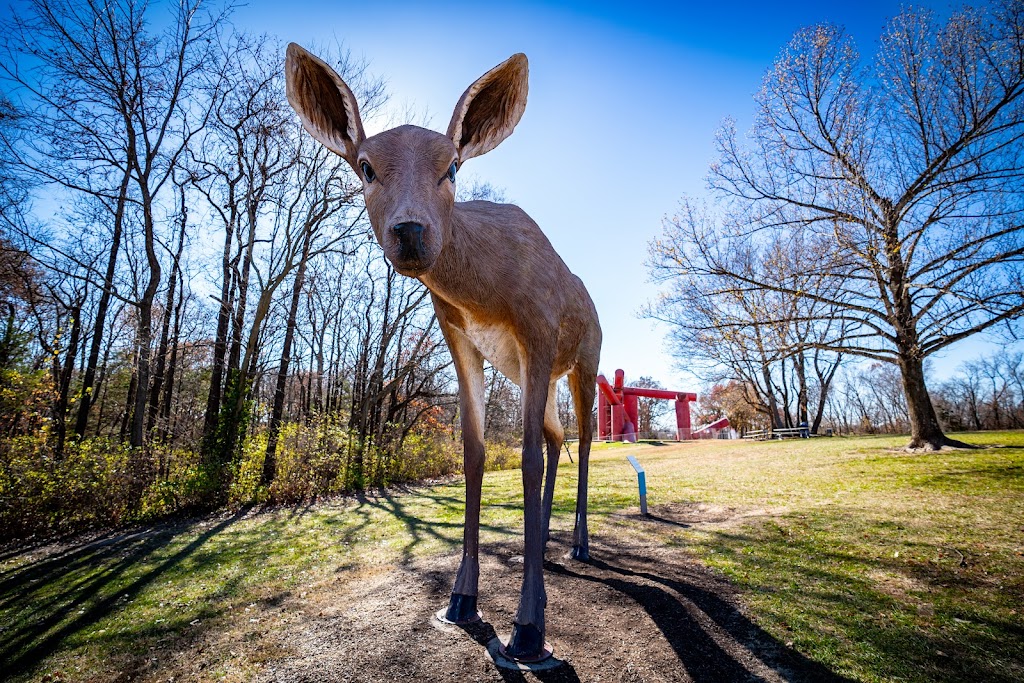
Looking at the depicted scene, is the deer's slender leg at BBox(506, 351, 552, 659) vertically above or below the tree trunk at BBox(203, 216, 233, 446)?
below

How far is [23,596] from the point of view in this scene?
5.01 metres

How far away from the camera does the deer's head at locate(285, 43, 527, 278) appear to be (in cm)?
221

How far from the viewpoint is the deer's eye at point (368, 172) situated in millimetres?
2553

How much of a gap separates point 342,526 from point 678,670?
668cm

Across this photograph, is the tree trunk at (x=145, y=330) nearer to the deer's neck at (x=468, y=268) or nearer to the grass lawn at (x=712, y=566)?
the grass lawn at (x=712, y=566)

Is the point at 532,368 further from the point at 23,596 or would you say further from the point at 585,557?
the point at 23,596

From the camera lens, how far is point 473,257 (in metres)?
2.99

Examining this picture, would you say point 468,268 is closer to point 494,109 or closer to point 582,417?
point 494,109

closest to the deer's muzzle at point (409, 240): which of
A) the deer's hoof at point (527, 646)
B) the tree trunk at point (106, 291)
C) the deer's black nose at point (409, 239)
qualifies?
the deer's black nose at point (409, 239)

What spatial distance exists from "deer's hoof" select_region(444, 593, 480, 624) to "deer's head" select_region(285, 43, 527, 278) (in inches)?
95.5

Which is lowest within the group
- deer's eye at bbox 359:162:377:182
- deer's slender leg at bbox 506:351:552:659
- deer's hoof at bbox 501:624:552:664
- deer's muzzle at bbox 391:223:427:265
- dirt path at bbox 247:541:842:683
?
dirt path at bbox 247:541:842:683

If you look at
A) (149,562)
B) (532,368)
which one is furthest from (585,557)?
(149,562)

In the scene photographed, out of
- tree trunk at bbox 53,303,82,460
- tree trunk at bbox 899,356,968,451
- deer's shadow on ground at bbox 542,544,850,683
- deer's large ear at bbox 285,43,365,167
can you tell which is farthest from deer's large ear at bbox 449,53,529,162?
tree trunk at bbox 53,303,82,460

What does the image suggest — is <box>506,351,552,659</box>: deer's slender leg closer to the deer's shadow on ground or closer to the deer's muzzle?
the deer's shadow on ground
